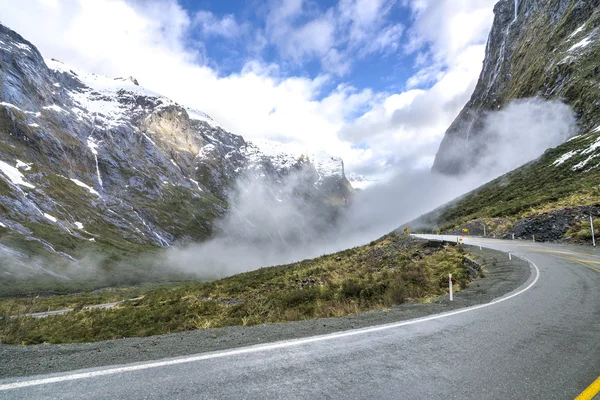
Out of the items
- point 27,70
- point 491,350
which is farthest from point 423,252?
point 27,70

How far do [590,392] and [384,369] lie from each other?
2.49 meters

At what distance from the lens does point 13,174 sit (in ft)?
414

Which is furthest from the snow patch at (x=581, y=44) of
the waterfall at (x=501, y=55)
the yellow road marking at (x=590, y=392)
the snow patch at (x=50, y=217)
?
the snow patch at (x=50, y=217)

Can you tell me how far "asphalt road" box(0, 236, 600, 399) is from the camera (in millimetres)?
3777

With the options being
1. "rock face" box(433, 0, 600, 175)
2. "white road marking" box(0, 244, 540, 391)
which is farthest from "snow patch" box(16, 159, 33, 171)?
"rock face" box(433, 0, 600, 175)

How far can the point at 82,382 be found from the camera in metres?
3.90

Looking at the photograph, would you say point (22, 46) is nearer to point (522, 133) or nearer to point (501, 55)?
point (501, 55)

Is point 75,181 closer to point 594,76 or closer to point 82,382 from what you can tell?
point 82,382

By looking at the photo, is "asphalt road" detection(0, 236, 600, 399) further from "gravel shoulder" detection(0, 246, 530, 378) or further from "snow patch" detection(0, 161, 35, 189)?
"snow patch" detection(0, 161, 35, 189)

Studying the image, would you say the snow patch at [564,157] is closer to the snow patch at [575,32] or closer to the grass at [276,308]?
the grass at [276,308]

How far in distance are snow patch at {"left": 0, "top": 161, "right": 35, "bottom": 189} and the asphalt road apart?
160 metres

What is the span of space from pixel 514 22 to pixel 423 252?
546ft

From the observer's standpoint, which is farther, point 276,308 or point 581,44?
point 581,44

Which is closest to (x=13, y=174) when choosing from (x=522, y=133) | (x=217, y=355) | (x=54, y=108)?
→ (x=54, y=108)
